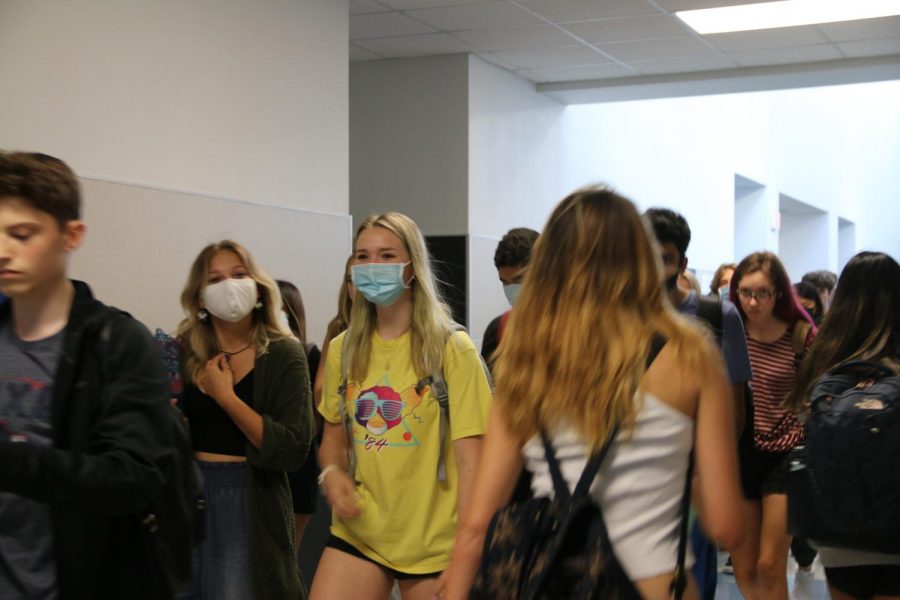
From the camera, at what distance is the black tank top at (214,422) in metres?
3.90

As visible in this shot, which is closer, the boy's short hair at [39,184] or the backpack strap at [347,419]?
the boy's short hair at [39,184]

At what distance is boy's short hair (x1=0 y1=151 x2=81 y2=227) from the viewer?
1.96m

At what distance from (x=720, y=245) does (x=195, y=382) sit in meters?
12.4

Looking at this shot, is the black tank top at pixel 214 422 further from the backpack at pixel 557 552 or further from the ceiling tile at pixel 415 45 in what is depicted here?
the ceiling tile at pixel 415 45

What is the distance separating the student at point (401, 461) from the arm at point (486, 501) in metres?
0.82

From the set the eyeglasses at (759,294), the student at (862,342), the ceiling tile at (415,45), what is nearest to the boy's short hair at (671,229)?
the student at (862,342)

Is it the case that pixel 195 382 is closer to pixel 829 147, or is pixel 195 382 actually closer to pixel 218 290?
pixel 218 290

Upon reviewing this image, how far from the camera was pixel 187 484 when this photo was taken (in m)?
2.16

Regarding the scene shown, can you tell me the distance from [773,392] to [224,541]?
250 centimetres

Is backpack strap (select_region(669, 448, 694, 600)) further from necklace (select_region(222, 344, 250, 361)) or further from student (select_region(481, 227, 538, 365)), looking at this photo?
student (select_region(481, 227, 538, 365))

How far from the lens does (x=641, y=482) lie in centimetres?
208

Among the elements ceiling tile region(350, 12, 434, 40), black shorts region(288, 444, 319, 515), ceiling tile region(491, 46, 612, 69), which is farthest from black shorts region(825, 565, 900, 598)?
ceiling tile region(491, 46, 612, 69)

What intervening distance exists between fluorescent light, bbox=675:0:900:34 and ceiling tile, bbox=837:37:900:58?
28.9 inches

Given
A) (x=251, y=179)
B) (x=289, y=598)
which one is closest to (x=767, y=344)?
(x=289, y=598)
